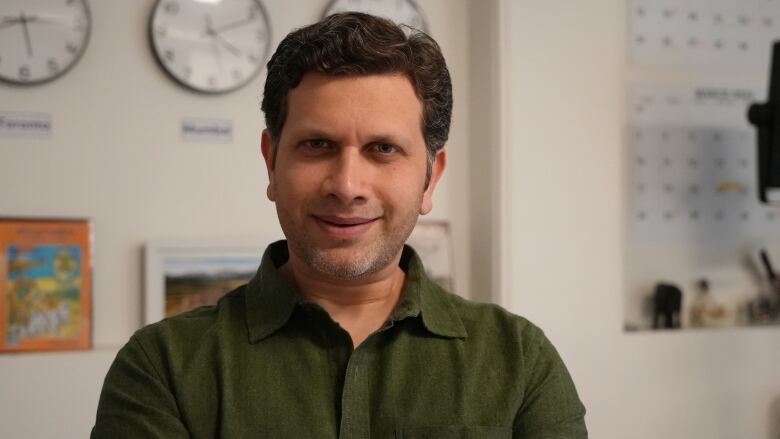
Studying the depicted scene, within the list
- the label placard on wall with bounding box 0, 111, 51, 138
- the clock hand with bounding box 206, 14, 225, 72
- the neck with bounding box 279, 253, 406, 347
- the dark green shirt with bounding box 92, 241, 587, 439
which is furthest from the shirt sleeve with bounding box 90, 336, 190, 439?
the clock hand with bounding box 206, 14, 225, 72

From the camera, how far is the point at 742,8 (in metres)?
2.95

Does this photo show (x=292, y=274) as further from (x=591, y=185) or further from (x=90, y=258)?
(x=591, y=185)

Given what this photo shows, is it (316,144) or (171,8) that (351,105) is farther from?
(171,8)

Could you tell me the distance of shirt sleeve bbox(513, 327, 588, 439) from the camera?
3.79 ft

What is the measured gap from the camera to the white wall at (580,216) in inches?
100.0

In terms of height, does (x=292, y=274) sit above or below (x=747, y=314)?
above

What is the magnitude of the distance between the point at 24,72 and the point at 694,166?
2.29 meters

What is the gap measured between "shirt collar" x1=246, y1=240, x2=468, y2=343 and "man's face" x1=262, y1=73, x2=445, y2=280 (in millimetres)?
69

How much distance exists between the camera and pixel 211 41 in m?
2.40

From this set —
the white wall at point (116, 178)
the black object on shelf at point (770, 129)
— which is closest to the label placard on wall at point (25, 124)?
the white wall at point (116, 178)

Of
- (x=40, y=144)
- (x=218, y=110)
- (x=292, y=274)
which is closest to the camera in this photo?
(x=292, y=274)

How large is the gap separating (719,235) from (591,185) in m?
0.65

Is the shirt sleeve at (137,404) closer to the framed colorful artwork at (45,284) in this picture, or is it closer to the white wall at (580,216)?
the framed colorful artwork at (45,284)

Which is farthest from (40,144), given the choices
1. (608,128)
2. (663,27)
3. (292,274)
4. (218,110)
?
(663,27)
